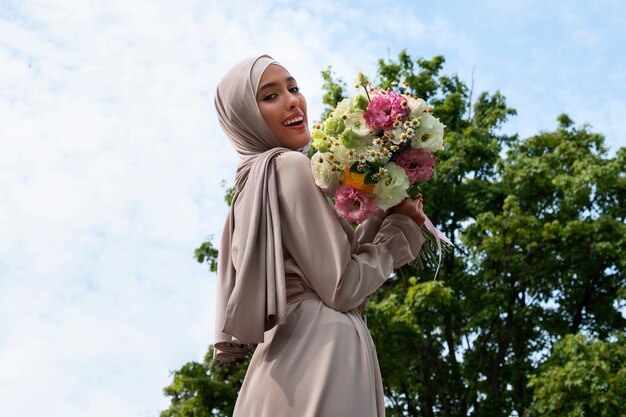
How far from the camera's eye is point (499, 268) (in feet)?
63.0

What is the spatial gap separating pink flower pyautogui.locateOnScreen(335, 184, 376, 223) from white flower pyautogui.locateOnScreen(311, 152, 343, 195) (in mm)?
41

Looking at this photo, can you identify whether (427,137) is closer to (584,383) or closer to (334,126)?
(334,126)

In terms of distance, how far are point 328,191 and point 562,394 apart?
38.9 ft

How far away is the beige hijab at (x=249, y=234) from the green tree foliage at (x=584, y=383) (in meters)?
11.6

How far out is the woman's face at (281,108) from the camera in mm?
4637

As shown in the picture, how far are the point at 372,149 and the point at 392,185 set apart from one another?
0.63 ft

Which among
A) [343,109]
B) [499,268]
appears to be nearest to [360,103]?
[343,109]

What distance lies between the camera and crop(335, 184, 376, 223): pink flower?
14.3 ft

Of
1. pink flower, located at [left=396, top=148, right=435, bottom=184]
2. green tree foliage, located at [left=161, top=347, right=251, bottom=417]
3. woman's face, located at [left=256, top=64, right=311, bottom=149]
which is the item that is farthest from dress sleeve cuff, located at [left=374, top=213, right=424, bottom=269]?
green tree foliage, located at [left=161, top=347, right=251, bottom=417]

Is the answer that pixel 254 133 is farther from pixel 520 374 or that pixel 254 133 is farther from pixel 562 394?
pixel 520 374

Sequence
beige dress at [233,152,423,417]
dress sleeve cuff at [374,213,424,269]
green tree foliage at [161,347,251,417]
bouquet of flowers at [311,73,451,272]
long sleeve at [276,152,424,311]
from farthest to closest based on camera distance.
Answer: green tree foliage at [161,347,251,417] < dress sleeve cuff at [374,213,424,269] < bouquet of flowers at [311,73,451,272] < long sleeve at [276,152,424,311] < beige dress at [233,152,423,417]

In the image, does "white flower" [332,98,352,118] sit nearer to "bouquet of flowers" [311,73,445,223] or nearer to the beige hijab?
"bouquet of flowers" [311,73,445,223]

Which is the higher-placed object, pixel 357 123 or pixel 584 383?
pixel 584 383

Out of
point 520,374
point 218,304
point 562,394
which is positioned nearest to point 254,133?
point 218,304
